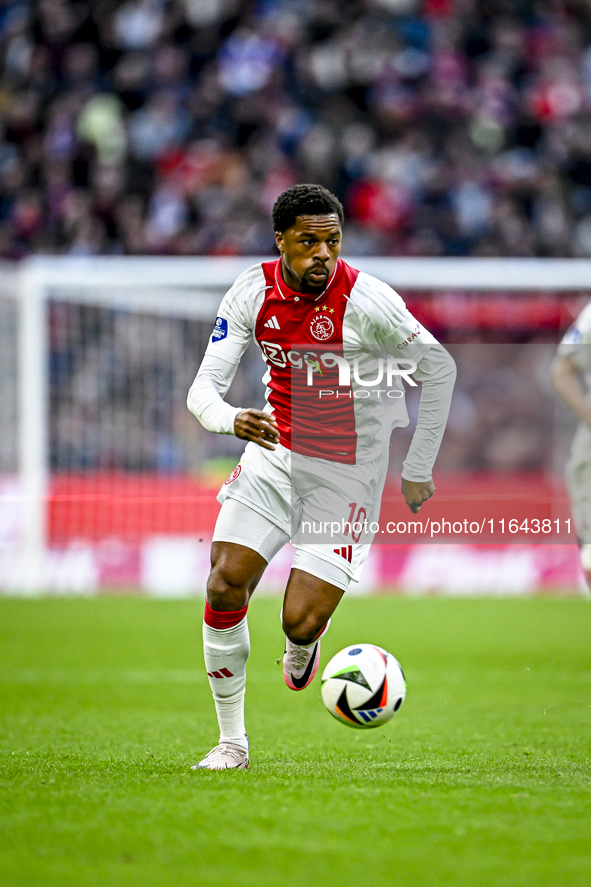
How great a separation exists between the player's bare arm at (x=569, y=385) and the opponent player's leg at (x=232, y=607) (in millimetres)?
2135

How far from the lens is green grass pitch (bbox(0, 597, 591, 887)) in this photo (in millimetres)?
3105

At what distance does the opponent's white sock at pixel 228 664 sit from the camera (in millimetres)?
4605

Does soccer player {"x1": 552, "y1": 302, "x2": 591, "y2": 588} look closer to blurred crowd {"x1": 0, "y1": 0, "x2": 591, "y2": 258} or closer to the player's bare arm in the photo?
the player's bare arm

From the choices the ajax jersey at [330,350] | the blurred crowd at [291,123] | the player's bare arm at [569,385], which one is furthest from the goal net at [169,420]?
the ajax jersey at [330,350]

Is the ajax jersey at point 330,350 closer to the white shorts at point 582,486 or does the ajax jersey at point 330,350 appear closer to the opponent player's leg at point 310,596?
the opponent player's leg at point 310,596

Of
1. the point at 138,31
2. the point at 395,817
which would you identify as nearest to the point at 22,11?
the point at 138,31

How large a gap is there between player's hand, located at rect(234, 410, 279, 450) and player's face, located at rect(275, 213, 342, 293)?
1.94 ft

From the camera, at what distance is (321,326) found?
4.68 metres

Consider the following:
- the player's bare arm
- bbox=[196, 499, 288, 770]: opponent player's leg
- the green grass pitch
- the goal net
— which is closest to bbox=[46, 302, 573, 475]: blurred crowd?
the goal net

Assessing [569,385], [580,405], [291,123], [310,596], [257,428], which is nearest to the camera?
[257,428]

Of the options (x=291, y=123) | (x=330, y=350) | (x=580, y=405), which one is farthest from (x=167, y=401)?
(x=330, y=350)

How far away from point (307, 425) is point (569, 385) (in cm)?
199

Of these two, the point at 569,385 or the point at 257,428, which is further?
the point at 569,385

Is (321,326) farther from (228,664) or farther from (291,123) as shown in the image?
(291,123)
